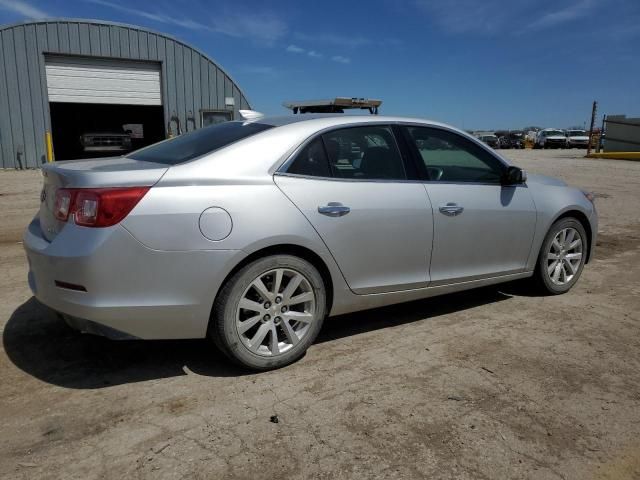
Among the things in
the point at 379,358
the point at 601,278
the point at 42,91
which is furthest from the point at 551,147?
the point at 379,358

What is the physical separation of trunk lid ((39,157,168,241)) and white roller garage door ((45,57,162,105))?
17.3 metres

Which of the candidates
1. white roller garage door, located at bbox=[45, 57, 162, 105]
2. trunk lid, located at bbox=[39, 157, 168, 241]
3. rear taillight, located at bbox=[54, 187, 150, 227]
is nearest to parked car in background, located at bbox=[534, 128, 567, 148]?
white roller garage door, located at bbox=[45, 57, 162, 105]

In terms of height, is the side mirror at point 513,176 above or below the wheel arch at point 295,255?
above

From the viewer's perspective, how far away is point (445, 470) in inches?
92.7

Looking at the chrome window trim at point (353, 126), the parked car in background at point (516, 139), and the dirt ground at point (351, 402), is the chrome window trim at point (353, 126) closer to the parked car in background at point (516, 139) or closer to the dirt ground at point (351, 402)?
the dirt ground at point (351, 402)

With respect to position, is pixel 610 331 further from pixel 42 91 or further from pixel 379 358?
pixel 42 91

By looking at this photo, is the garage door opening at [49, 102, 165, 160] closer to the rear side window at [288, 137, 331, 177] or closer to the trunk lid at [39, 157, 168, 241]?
the trunk lid at [39, 157, 168, 241]

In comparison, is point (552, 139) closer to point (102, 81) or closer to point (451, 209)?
point (102, 81)

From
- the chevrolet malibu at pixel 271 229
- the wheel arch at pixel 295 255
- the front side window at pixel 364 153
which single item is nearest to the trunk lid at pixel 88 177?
the chevrolet malibu at pixel 271 229

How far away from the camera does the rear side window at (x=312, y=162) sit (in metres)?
3.37

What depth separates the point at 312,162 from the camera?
3.44 meters

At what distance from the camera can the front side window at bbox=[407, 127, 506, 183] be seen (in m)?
4.01

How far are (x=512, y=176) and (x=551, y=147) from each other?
46409 millimetres

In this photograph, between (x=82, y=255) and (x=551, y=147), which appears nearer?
(x=82, y=255)
